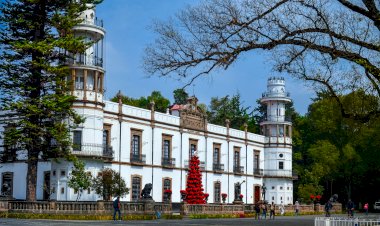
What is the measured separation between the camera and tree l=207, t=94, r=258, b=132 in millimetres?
83375

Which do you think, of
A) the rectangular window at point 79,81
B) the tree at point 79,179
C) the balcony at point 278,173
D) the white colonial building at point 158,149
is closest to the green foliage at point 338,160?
the balcony at point 278,173

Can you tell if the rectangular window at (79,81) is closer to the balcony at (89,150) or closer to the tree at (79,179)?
the balcony at (89,150)

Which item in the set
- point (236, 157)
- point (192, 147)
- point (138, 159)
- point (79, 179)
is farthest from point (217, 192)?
point (79, 179)

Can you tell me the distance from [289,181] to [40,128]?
121 feet

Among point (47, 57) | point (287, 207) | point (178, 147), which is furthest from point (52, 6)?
point (287, 207)

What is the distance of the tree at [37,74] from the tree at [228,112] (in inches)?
1930

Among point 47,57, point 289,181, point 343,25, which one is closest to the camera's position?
point 343,25

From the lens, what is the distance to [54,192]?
133 ft

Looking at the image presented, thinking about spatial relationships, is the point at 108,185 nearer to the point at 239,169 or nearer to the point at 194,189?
the point at 194,189

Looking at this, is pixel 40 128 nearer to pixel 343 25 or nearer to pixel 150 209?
pixel 150 209

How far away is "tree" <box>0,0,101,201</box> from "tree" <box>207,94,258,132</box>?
161ft

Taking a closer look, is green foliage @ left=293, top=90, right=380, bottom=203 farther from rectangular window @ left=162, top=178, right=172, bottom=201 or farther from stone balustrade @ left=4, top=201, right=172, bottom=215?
stone balustrade @ left=4, top=201, right=172, bottom=215

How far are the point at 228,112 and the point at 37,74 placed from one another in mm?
52129

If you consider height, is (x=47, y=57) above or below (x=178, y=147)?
above
